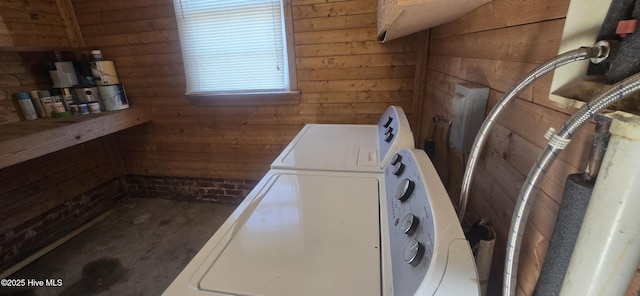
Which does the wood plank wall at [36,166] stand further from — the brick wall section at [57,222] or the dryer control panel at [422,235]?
the dryer control panel at [422,235]

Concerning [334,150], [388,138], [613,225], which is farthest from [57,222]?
[613,225]

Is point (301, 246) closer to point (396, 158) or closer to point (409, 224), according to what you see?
point (409, 224)

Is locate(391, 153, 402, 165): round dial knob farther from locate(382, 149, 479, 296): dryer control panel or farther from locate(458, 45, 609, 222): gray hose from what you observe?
locate(458, 45, 609, 222): gray hose

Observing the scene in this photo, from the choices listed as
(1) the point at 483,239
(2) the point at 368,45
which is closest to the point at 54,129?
(2) the point at 368,45

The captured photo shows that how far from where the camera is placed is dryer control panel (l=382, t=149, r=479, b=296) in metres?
0.42

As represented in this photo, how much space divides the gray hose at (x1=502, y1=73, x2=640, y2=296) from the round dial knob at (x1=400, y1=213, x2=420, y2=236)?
181 millimetres

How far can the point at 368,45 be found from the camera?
1.91m

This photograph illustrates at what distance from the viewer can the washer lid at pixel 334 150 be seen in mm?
1130

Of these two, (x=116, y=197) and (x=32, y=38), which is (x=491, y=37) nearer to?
(x=32, y=38)

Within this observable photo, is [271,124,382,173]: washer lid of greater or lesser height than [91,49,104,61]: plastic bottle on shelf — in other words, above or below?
below

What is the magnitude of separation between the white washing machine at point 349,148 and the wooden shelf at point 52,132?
5.32ft

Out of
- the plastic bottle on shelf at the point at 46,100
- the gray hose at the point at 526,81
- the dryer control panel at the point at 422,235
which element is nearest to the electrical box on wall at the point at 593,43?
the gray hose at the point at 526,81

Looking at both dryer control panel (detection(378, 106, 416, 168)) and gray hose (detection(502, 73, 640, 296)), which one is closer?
gray hose (detection(502, 73, 640, 296))

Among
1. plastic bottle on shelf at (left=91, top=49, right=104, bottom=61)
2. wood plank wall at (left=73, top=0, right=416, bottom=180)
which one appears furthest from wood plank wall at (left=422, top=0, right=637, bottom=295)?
plastic bottle on shelf at (left=91, top=49, right=104, bottom=61)
